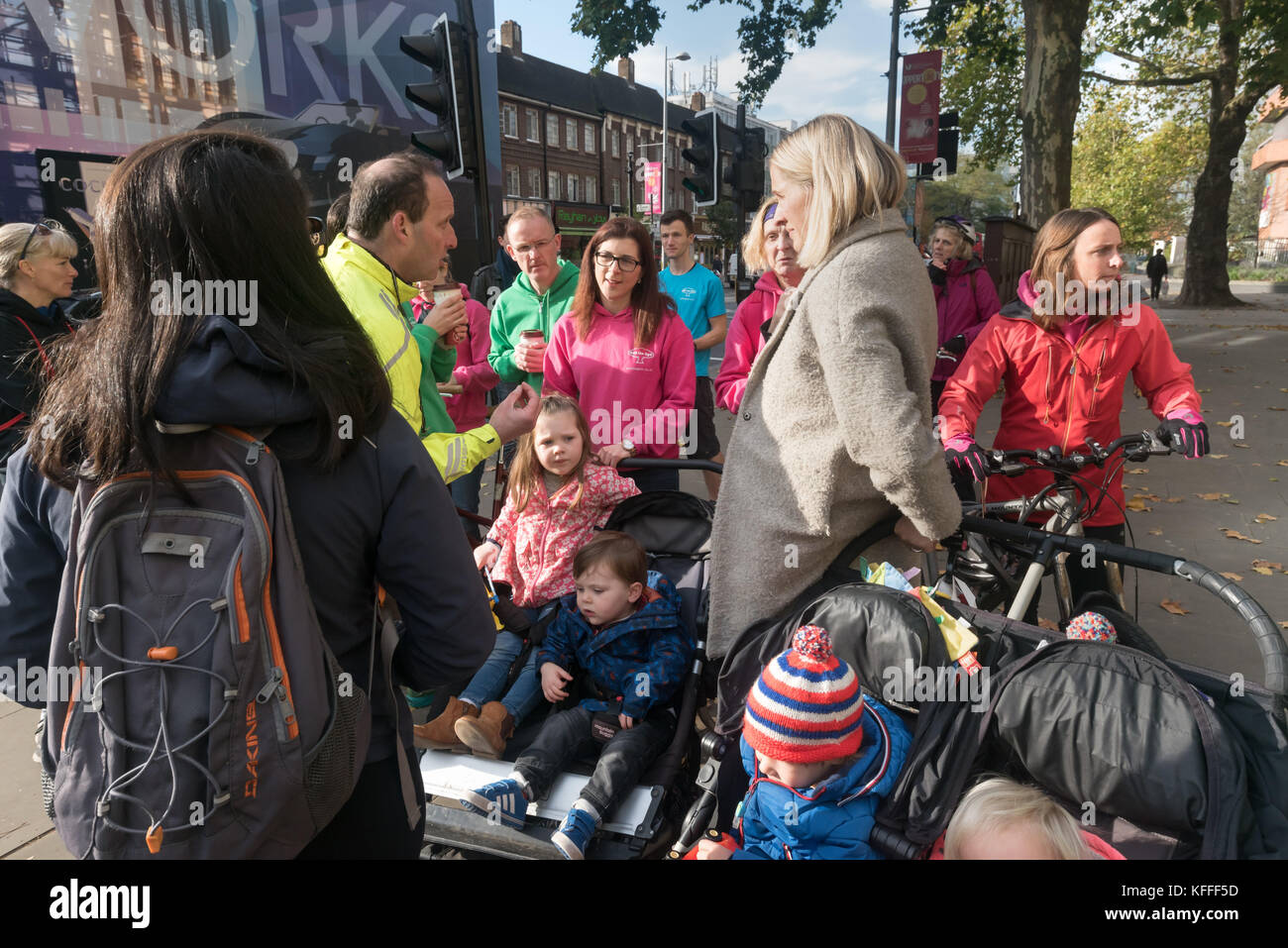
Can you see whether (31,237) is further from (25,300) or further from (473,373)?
(473,373)

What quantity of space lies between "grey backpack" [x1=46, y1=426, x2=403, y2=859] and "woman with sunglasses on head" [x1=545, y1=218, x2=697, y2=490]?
8.37 ft

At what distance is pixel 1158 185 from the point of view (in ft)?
153

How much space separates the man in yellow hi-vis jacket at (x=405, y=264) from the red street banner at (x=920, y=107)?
456 inches

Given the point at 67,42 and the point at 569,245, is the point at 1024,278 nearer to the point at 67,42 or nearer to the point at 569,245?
the point at 67,42

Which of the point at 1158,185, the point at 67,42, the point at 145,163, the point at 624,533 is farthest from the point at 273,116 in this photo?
the point at 1158,185

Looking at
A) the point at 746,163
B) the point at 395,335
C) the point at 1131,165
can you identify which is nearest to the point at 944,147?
the point at 746,163

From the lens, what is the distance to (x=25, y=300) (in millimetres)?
4152

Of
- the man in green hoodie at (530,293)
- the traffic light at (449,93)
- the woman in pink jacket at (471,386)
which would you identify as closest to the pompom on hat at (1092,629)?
the man in green hoodie at (530,293)

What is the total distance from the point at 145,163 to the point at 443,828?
1.83 m

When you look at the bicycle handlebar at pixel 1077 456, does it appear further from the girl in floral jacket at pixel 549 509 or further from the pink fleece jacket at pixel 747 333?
the pink fleece jacket at pixel 747 333

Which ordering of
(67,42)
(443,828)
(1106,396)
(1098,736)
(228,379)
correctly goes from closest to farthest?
1. (228,379)
2. (1098,736)
3. (443,828)
4. (1106,396)
5. (67,42)

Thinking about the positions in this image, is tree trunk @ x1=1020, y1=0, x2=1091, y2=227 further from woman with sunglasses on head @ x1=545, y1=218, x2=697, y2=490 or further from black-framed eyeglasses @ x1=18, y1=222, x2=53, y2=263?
black-framed eyeglasses @ x1=18, y1=222, x2=53, y2=263

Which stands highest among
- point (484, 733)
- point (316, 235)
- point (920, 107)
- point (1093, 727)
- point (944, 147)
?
point (920, 107)

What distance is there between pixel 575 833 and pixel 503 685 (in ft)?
2.47
